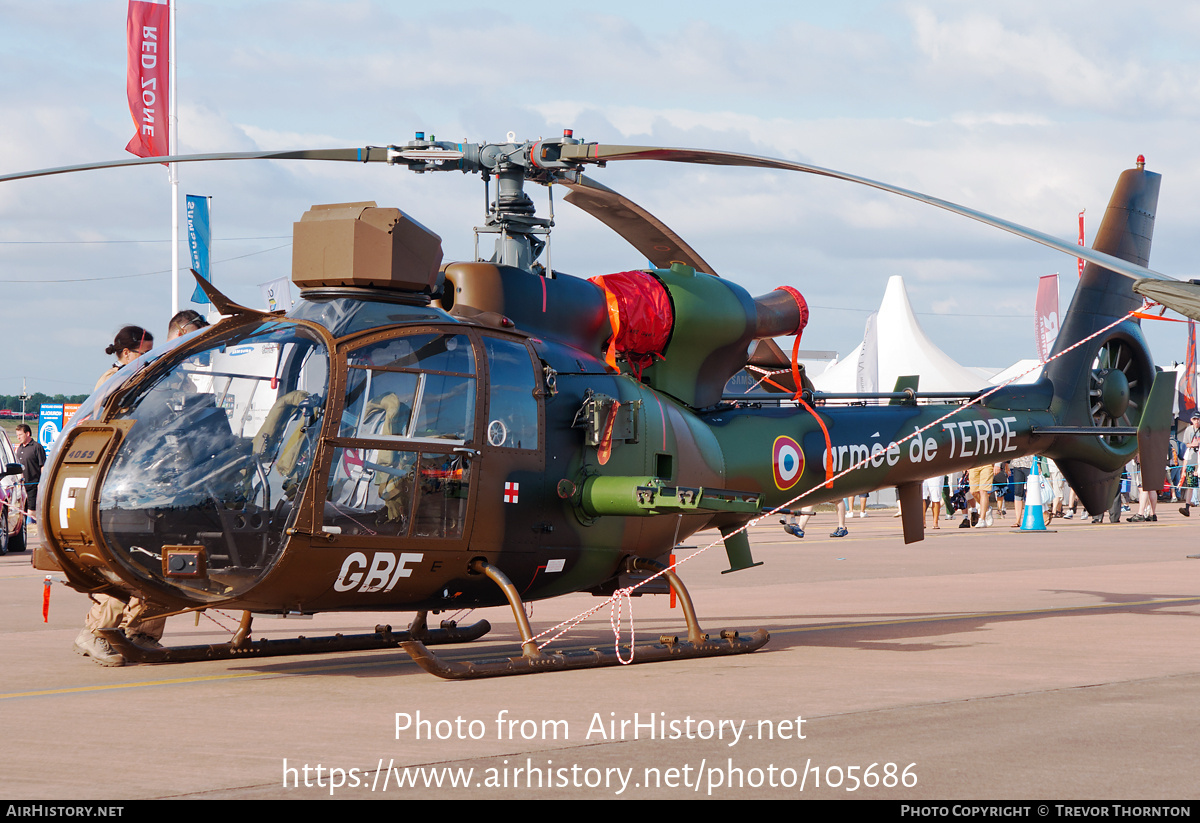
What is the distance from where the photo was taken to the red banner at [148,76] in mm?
30938

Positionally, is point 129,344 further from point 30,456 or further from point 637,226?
point 30,456

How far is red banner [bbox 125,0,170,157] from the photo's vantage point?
30.9 meters

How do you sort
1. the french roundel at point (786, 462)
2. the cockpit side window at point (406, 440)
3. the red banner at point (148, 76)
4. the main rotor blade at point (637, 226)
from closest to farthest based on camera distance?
the cockpit side window at point (406, 440) < the main rotor blade at point (637, 226) < the french roundel at point (786, 462) < the red banner at point (148, 76)

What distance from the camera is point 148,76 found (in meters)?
31.1

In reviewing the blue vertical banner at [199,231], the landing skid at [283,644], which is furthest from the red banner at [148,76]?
the landing skid at [283,644]

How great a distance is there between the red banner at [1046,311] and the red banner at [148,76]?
84.9 feet

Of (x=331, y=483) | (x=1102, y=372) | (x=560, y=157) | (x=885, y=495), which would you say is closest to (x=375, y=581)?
(x=331, y=483)

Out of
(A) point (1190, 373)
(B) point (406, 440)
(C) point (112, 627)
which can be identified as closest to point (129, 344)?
(C) point (112, 627)

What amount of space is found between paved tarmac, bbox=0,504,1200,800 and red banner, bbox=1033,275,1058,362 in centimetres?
2816

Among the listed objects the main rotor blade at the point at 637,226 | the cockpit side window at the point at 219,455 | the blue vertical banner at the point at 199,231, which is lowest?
the cockpit side window at the point at 219,455

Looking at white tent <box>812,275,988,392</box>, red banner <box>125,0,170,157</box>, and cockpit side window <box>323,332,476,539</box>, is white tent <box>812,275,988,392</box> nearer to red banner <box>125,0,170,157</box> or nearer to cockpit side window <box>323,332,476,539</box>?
red banner <box>125,0,170,157</box>

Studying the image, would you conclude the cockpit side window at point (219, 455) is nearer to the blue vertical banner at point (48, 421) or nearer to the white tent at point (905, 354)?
the blue vertical banner at point (48, 421)

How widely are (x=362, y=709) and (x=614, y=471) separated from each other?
3.01 metres

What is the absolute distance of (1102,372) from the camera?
14.4 metres
